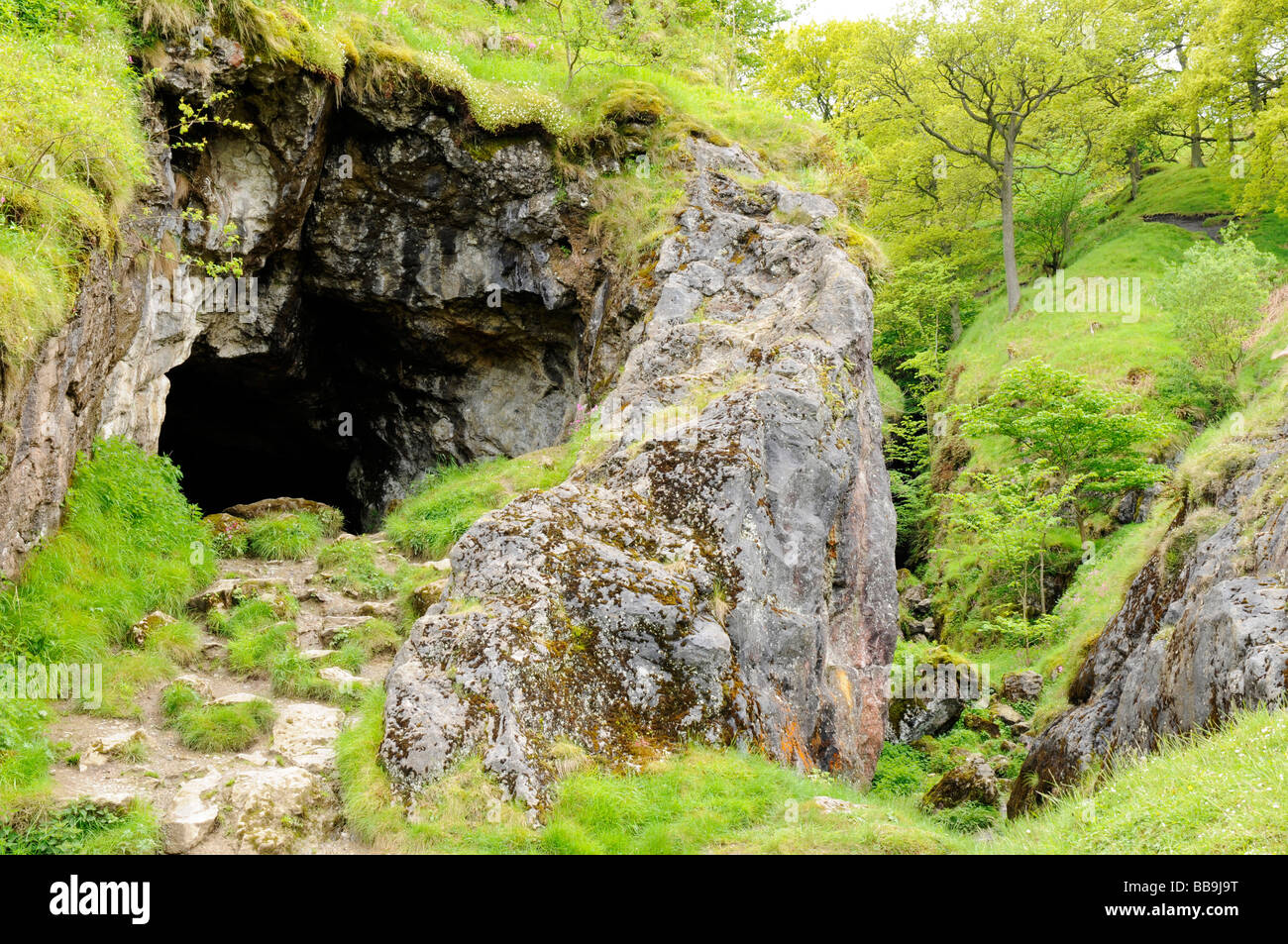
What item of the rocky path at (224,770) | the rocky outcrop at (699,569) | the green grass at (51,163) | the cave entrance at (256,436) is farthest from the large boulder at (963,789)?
the cave entrance at (256,436)

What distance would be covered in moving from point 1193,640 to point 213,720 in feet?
31.3

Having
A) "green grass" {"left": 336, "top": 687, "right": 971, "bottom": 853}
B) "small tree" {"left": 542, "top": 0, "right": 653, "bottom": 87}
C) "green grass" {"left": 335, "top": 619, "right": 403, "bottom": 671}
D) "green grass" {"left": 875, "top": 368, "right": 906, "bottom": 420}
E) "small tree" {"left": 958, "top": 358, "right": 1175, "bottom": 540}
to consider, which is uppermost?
"small tree" {"left": 542, "top": 0, "right": 653, "bottom": 87}

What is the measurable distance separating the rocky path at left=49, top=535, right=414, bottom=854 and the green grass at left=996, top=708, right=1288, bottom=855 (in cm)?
534

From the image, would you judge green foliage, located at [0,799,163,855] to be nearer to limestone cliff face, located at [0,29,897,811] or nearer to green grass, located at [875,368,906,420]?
limestone cliff face, located at [0,29,897,811]

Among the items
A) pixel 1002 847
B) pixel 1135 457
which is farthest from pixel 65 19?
pixel 1135 457

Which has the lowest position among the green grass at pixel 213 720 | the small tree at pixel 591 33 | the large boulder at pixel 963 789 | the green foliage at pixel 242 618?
the large boulder at pixel 963 789

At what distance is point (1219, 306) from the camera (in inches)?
826

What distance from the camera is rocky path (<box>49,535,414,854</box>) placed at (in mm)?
6152

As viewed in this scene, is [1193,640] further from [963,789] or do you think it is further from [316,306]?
[316,306]

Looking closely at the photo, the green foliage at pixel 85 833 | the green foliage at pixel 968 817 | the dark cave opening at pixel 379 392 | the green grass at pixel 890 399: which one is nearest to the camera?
the green foliage at pixel 85 833

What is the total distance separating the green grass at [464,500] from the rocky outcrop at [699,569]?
2.31 meters

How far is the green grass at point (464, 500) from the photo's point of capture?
43.5ft

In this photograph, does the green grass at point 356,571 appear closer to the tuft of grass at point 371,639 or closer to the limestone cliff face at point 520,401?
the tuft of grass at point 371,639

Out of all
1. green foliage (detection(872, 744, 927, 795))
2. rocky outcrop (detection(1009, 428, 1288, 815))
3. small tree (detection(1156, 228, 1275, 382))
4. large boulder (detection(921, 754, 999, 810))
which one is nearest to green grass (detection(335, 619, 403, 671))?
green foliage (detection(872, 744, 927, 795))
